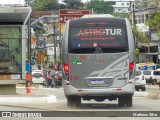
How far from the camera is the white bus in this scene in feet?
66.5

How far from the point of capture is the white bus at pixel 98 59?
20.3 m

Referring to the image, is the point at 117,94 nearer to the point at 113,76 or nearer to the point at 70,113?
the point at 113,76

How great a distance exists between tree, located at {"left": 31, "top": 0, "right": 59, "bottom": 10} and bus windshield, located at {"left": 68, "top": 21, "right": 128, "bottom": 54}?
136221 mm

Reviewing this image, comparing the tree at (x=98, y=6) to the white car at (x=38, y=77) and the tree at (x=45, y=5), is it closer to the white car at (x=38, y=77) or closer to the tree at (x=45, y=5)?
the tree at (x=45, y=5)

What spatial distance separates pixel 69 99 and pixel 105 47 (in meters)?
2.54

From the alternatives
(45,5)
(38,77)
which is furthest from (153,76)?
(45,5)

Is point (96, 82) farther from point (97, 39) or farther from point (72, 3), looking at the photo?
point (72, 3)

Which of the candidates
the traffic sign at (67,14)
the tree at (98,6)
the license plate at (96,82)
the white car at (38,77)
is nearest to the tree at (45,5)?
the tree at (98,6)

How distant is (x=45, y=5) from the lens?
16038 cm

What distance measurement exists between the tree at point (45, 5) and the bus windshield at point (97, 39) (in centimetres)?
13622

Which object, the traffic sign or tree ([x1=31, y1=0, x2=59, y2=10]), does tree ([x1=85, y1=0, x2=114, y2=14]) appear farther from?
the traffic sign

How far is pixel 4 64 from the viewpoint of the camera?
30.0 meters

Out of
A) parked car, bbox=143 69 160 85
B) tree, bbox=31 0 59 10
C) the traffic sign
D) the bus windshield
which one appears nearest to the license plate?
the bus windshield

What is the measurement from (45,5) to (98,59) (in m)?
141
